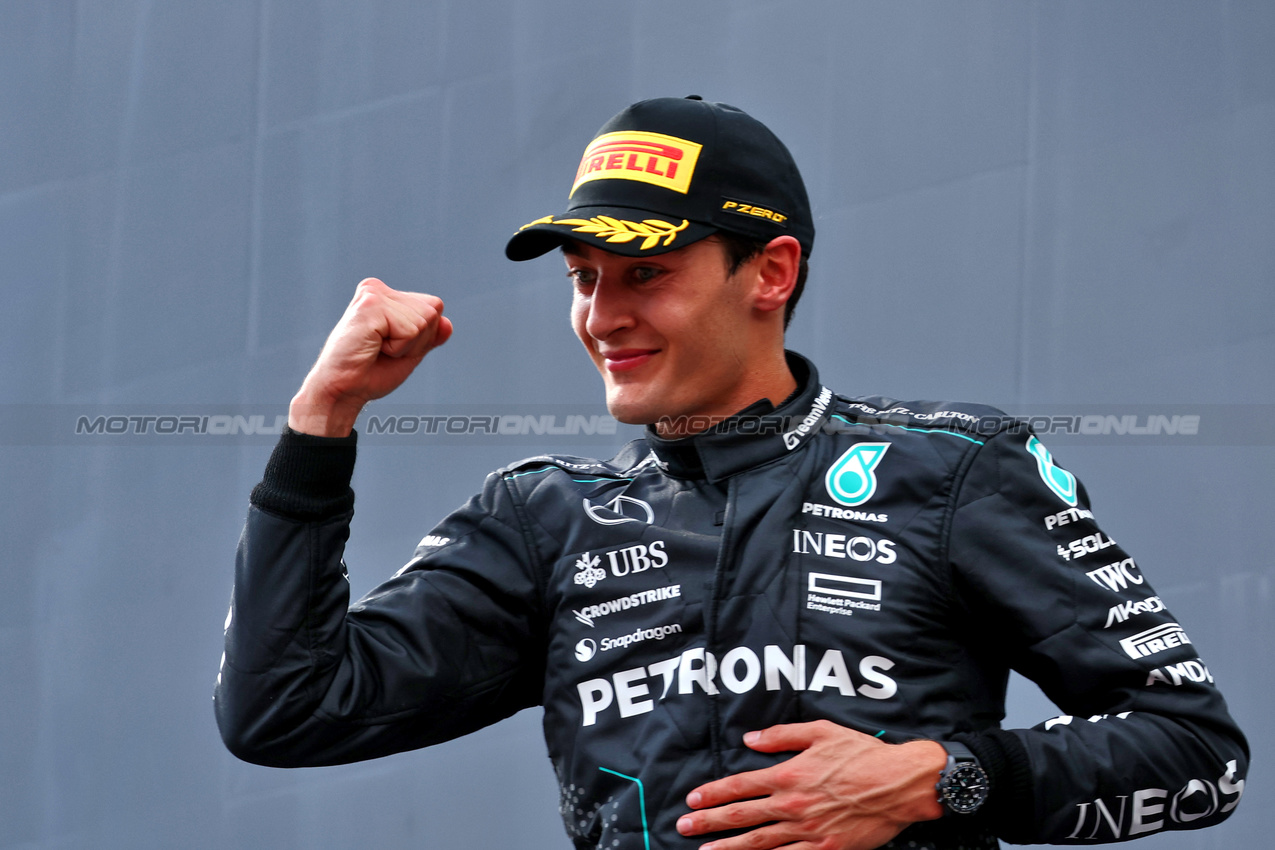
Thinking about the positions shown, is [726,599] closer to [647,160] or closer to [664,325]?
[664,325]

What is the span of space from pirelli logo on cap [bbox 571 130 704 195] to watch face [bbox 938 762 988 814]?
0.85 metres

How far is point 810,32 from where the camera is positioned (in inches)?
125

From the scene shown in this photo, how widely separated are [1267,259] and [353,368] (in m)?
2.04

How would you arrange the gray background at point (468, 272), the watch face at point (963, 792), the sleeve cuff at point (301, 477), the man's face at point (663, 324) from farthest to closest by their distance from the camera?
→ 1. the gray background at point (468, 272)
2. the man's face at point (663, 324)
3. the sleeve cuff at point (301, 477)
4. the watch face at point (963, 792)

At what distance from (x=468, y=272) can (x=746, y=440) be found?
6.06 feet

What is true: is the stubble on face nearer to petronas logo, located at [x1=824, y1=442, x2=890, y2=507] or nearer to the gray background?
petronas logo, located at [x1=824, y1=442, x2=890, y2=507]

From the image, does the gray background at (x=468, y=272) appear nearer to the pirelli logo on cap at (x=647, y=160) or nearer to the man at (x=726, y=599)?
the man at (x=726, y=599)

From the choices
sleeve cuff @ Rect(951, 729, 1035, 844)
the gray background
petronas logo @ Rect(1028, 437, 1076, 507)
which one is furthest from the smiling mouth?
the gray background

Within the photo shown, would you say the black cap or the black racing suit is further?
the black cap

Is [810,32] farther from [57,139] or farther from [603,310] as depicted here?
[57,139]

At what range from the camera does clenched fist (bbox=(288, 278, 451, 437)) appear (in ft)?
5.56

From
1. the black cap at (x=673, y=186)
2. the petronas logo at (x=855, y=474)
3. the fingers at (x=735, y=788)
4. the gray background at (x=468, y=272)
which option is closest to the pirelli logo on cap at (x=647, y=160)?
the black cap at (x=673, y=186)

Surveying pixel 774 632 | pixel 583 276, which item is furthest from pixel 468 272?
pixel 774 632

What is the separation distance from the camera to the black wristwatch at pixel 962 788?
1.52m
